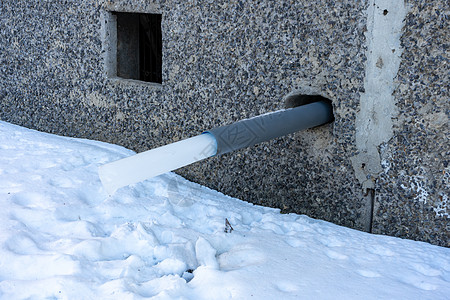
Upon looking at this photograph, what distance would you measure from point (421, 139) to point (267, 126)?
671 millimetres

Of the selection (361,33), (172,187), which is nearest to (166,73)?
(172,187)

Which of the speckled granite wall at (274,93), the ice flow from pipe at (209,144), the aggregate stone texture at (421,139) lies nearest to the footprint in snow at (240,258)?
the ice flow from pipe at (209,144)

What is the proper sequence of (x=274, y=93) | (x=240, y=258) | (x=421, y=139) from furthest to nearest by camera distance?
(x=274, y=93) → (x=421, y=139) → (x=240, y=258)

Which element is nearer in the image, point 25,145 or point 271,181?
point 271,181

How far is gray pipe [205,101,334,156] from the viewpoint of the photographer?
2146 mm

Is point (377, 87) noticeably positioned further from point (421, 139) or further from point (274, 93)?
point (274, 93)

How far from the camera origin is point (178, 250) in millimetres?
2068

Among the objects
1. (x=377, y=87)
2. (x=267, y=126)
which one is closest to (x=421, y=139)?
(x=377, y=87)

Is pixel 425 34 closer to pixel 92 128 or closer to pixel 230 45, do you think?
pixel 230 45

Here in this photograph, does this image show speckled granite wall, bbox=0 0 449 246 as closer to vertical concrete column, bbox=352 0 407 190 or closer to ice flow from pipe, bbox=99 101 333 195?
vertical concrete column, bbox=352 0 407 190

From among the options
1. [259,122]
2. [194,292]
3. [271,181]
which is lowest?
[194,292]

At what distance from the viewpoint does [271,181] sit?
2703mm

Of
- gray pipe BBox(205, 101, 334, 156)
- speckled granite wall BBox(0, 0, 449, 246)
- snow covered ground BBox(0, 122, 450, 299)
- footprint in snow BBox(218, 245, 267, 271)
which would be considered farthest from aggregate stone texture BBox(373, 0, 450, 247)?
footprint in snow BBox(218, 245, 267, 271)

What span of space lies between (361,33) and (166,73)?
4.15 feet
